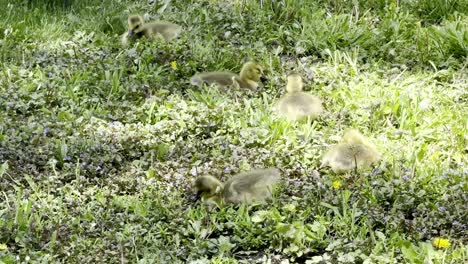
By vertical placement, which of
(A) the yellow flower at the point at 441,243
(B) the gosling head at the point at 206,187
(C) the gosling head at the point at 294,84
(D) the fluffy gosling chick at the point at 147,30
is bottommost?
(D) the fluffy gosling chick at the point at 147,30

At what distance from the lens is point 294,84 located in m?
6.97

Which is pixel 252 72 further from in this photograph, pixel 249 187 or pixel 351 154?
pixel 249 187

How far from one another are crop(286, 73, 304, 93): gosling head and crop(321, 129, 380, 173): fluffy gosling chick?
Result: 1.06m

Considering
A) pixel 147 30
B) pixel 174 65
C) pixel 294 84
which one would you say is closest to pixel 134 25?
pixel 147 30

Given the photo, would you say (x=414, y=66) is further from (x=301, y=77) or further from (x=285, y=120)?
(x=285, y=120)

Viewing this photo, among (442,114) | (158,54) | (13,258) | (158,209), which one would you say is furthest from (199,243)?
(158,54)

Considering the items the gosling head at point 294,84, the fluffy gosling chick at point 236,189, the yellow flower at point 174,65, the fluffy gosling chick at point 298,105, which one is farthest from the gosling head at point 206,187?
the yellow flower at point 174,65

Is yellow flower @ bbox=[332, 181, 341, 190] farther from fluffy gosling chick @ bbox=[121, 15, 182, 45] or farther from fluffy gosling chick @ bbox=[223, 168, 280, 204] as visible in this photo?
fluffy gosling chick @ bbox=[121, 15, 182, 45]

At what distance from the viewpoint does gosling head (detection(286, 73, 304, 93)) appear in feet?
22.8

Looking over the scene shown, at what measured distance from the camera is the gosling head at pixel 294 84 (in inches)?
274

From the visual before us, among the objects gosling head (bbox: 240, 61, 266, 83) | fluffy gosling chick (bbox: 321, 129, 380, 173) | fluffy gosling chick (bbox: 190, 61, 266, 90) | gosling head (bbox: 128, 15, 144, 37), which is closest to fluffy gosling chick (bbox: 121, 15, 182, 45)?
gosling head (bbox: 128, 15, 144, 37)

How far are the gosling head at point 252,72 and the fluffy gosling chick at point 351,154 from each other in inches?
56.1

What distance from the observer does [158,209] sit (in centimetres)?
536

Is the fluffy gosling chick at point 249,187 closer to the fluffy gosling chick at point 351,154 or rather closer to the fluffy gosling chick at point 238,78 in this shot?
the fluffy gosling chick at point 351,154
